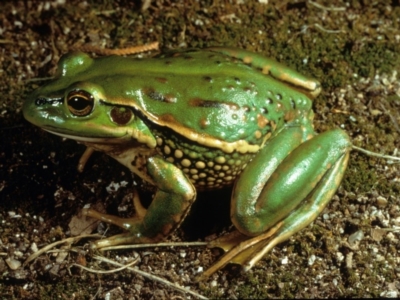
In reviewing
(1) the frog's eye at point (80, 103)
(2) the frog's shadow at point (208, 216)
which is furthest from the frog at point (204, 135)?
(2) the frog's shadow at point (208, 216)

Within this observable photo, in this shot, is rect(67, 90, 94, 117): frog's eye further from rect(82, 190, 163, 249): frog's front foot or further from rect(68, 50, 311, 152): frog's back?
rect(82, 190, 163, 249): frog's front foot

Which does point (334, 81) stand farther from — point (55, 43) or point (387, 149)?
point (55, 43)

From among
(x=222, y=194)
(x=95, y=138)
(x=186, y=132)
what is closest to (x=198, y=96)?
(x=186, y=132)

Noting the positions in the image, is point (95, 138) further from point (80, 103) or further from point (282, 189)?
point (282, 189)

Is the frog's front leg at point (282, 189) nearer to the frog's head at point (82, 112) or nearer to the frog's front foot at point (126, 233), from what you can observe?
the frog's front foot at point (126, 233)

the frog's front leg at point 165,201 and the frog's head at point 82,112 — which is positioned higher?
the frog's head at point 82,112

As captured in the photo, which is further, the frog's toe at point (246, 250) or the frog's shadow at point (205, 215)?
the frog's shadow at point (205, 215)

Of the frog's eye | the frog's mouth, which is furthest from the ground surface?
the frog's eye
